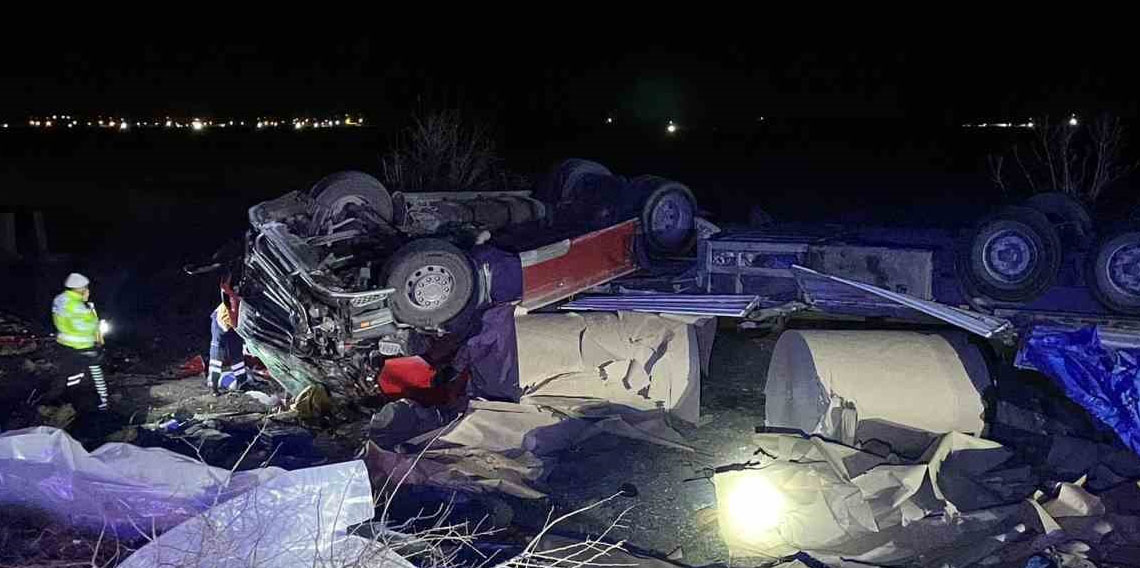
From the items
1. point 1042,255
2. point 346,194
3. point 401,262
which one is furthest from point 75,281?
point 1042,255

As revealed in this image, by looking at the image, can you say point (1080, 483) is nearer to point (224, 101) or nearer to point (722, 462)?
point (722, 462)

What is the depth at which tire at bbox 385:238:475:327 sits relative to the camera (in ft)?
23.6

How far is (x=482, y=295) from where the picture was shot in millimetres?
7641

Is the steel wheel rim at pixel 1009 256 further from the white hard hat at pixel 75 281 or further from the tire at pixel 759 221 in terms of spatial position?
the white hard hat at pixel 75 281

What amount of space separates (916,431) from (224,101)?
89.8 meters

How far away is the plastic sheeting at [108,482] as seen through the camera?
3422mm

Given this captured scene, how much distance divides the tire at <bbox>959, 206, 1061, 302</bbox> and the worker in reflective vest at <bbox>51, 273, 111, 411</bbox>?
6.59m

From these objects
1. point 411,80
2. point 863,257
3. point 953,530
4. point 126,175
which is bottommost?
point 953,530

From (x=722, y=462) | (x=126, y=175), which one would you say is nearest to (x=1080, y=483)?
(x=722, y=462)

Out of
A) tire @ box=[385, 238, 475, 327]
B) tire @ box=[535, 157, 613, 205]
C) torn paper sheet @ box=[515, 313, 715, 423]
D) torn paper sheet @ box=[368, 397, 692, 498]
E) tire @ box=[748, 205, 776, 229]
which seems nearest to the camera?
torn paper sheet @ box=[368, 397, 692, 498]

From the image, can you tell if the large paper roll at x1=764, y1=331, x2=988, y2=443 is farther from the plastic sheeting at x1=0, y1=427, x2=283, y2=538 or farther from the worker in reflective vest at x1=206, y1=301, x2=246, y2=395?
the worker in reflective vest at x1=206, y1=301, x2=246, y2=395

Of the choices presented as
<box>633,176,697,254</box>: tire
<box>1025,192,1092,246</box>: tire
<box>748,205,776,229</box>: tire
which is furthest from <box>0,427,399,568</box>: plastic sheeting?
<box>748,205,776,229</box>: tire

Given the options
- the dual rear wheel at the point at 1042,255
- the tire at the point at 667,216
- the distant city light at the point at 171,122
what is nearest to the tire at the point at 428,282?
the tire at the point at 667,216

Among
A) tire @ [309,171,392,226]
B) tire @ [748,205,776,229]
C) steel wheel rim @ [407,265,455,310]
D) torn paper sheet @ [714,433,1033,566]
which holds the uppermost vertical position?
tire @ [309,171,392,226]
